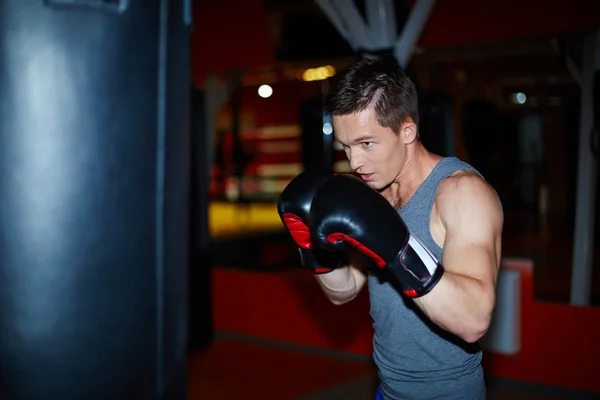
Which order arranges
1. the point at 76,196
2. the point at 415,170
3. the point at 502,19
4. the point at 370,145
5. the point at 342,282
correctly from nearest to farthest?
the point at 76,196, the point at 370,145, the point at 415,170, the point at 342,282, the point at 502,19

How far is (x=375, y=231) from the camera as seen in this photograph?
1.28 meters

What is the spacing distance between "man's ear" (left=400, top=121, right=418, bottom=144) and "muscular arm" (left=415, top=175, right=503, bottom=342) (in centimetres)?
14

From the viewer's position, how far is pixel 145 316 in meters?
1.03

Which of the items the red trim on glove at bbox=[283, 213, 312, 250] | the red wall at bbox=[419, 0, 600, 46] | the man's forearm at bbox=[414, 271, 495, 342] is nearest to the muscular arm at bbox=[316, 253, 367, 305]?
the red trim on glove at bbox=[283, 213, 312, 250]

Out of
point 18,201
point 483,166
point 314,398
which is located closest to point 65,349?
point 18,201

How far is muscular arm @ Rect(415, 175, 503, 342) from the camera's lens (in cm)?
125

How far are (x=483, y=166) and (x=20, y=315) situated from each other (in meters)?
6.17

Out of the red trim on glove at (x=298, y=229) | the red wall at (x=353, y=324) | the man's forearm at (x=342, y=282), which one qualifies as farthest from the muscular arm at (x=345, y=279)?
the red wall at (x=353, y=324)

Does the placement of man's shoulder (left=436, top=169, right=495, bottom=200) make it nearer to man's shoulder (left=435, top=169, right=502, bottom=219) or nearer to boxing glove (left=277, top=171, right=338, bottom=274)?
man's shoulder (left=435, top=169, right=502, bottom=219)

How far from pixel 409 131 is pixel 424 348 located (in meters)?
0.50

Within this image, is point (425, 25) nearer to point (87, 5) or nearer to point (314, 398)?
point (314, 398)

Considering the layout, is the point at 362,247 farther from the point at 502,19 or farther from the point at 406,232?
the point at 502,19

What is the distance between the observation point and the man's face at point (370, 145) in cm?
146

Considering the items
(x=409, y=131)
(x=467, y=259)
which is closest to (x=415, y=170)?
(x=409, y=131)
